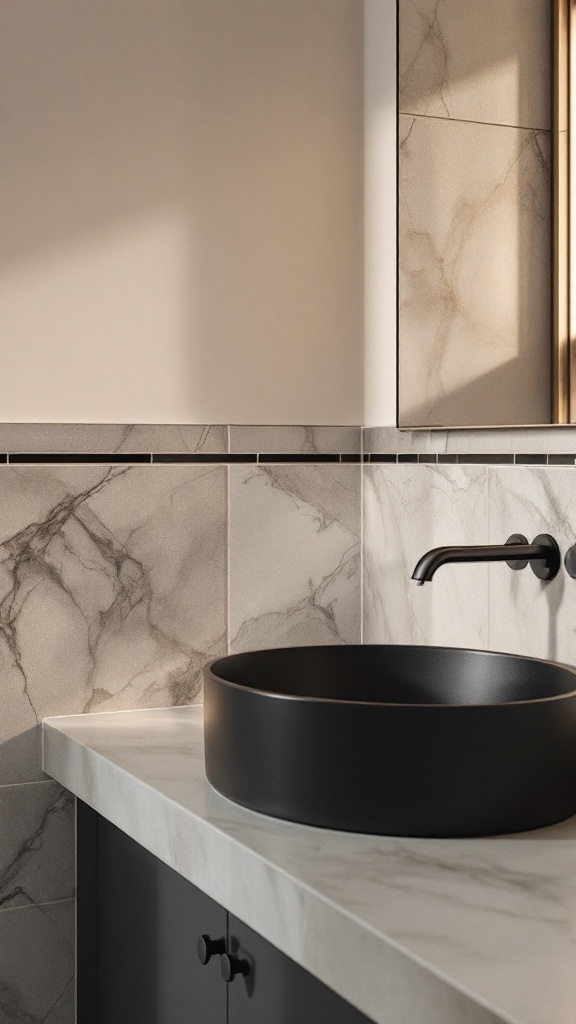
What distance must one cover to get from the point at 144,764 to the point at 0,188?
34.9 inches

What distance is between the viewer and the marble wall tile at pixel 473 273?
1.56 metres

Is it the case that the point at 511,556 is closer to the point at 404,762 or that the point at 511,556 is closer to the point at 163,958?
the point at 404,762

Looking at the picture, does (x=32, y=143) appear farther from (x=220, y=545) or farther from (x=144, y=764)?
(x=144, y=764)

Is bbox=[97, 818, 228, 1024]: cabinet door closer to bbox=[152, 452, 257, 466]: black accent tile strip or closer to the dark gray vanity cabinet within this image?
the dark gray vanity cabinet

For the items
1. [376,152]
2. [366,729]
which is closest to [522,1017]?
[366,729]

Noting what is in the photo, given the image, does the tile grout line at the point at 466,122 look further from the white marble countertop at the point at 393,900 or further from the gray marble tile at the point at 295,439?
the white marble countertop at the point at 393,900

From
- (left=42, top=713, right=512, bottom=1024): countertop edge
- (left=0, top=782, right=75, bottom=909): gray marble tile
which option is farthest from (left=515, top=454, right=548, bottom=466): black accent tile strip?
(left=0, top=782, right=75, bottom=909): gray marble tile

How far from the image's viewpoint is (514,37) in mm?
1593

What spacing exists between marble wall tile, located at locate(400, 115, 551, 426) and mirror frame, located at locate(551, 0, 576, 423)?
19mm

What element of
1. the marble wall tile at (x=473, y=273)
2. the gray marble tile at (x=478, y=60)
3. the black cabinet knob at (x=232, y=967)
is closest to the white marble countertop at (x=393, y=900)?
the black cabinet knob at (x=232, y=967)

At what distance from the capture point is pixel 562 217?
1.51 meters

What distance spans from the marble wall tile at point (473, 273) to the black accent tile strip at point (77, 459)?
1.45 feet

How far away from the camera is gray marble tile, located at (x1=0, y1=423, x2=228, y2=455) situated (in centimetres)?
169

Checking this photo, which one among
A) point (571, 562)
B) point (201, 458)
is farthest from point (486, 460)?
point (201, 458)
